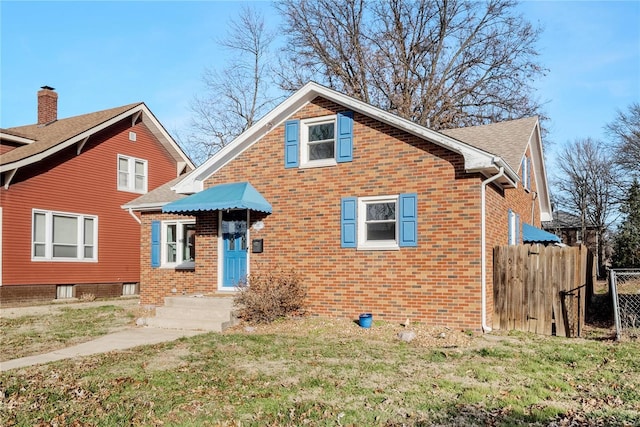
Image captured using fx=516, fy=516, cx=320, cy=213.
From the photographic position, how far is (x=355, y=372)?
724cm

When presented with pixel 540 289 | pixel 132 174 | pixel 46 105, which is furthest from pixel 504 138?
pixel 46 105

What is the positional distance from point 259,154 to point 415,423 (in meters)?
9.83

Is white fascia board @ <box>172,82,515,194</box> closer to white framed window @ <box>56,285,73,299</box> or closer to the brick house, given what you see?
the brick house

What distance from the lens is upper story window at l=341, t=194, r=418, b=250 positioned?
39.5 ft

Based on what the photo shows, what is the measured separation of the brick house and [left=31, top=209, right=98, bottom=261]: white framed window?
6.90 metres

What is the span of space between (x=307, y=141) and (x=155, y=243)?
249 inches

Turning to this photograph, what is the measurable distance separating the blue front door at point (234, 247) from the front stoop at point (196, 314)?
140 cm

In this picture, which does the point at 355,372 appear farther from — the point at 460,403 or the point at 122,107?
the point at 122,107

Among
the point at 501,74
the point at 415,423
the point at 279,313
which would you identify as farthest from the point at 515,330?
the point at 501,74

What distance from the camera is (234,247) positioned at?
1409 centimetres

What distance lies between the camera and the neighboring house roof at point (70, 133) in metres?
18.5

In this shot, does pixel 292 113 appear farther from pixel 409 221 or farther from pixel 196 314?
pixel 196 314

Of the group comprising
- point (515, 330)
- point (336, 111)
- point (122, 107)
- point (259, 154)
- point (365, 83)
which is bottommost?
point (515, 330)

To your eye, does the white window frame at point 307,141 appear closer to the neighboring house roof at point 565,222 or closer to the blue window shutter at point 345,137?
the blue window shutter at point 345,137
